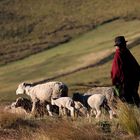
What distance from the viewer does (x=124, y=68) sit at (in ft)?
43.7

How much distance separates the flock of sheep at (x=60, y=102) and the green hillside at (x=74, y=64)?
2470 centimetres

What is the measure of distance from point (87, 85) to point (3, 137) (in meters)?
34.5

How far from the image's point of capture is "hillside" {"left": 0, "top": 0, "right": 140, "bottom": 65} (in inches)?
3039

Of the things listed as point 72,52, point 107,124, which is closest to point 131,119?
point 107,124

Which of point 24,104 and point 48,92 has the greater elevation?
point 48,92

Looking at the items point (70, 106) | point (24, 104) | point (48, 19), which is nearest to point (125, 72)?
point (70, 106)

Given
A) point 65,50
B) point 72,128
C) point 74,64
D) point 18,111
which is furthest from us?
point 65,50

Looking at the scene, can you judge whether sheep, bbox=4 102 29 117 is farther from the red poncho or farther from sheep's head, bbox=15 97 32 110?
the red poncho

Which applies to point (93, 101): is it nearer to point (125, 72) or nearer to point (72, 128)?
point (125, 72)

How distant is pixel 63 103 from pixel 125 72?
11.2 feet

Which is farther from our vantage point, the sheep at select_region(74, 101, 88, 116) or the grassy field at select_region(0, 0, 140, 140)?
the sheep at select_region(74, 101, 88, 116)

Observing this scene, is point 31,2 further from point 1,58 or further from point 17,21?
point 1,58

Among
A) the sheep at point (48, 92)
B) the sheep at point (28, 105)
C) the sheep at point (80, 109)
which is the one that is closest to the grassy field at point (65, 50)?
the sheep at point (80, 109)

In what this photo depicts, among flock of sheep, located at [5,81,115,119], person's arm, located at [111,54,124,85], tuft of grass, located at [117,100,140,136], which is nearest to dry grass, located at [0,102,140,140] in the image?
tuft of grass, located at [117,100,140,136]
